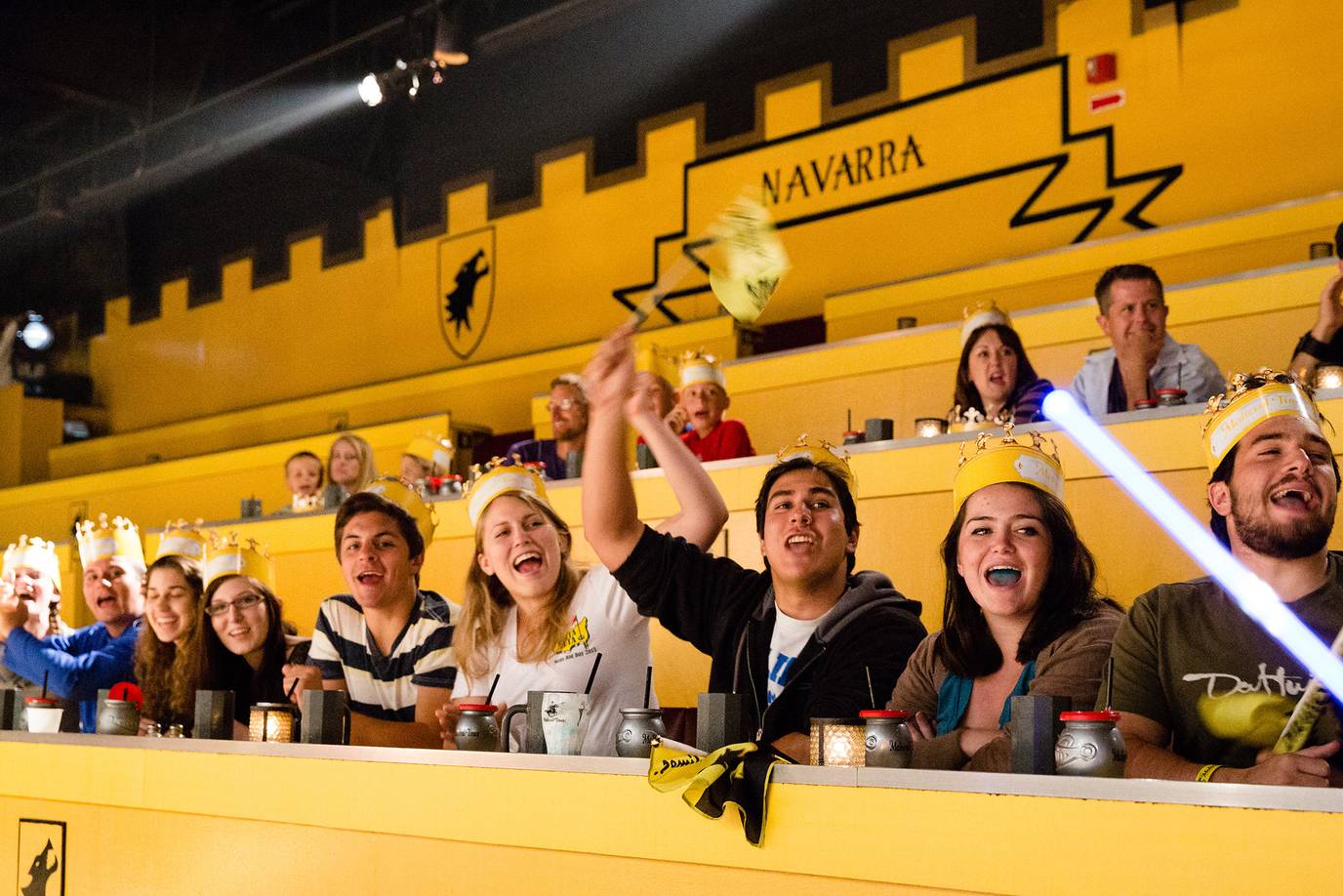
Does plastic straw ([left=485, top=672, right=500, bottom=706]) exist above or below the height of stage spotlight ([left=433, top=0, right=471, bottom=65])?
below

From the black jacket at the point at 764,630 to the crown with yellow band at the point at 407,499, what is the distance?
872mm

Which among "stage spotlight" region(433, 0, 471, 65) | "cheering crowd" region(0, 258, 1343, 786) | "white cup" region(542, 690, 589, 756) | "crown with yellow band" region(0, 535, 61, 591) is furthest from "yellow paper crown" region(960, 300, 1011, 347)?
"stage spotlight" region(433, 0, 471, 65)

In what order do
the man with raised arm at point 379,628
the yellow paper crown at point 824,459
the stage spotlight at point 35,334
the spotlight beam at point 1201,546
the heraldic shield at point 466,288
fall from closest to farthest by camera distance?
1. the spotlight beam at point 1201,546
2. the yellow paper crown at point 824,459
3. the man with raised arm at point 379,628
4. the heraldic shield at point 466,288
5. the stage spotlight at point 35,334

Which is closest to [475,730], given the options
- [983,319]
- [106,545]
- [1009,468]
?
[1009,468]

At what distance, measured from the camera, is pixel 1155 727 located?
1871mm

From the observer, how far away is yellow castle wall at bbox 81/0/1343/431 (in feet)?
Result: 17.5

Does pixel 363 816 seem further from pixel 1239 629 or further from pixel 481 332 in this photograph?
pixel 481 332

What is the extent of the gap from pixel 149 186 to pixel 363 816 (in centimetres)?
803

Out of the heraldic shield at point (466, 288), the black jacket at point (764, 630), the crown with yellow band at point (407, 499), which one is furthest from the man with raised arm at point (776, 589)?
the heraldic shield at point (466, 288)

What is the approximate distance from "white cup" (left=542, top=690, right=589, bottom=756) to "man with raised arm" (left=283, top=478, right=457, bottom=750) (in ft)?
2.97

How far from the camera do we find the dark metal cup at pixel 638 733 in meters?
1.87

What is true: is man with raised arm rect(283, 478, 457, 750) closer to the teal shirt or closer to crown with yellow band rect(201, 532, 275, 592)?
crown with yellow band rect(201, 532, 275, 592)

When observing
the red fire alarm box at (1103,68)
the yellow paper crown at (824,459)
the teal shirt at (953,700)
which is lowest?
the teal shirt at (953,700)

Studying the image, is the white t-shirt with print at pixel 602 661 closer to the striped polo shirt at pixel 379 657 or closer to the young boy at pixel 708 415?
the striped polo shirt at pixel 379 657
